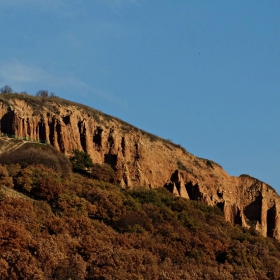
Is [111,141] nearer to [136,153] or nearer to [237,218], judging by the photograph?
[136,153]

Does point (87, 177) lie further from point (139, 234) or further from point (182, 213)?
point (139, 234)

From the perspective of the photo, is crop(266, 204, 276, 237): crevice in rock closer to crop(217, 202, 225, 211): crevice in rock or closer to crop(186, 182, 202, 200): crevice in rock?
crop(217, 202, 225, 211): crevice in rock

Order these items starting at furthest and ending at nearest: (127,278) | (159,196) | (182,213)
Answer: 1. (159,196)
2. (182,213)
3. (127,278)

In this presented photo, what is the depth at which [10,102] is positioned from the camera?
74875mm

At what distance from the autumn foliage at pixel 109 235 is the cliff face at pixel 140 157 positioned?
152 inches

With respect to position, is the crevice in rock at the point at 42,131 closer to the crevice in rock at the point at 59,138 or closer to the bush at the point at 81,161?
the crevice in rock at the point at 59,138

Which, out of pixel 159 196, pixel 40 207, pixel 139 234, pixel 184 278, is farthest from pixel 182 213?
pixel 184 278

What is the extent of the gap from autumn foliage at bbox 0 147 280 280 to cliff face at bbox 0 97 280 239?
386cm

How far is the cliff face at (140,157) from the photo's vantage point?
237 feet

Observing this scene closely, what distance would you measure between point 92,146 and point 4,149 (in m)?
9.77

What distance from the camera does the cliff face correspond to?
72188 mm

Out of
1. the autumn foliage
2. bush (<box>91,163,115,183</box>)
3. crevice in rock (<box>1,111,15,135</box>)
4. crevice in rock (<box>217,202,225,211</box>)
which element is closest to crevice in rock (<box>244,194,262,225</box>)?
crevice in rock (<box>217,202,225,211</box>)

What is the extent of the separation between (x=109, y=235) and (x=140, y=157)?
72.3 ft

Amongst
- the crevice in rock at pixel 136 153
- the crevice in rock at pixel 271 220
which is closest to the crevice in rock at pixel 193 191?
the crevice in rock at pixel 136 153
